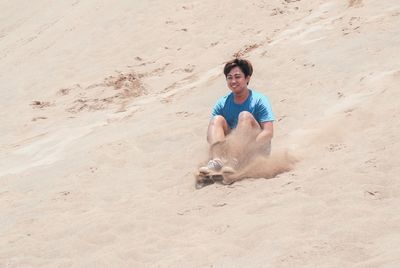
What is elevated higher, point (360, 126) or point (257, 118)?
point (257, 118)

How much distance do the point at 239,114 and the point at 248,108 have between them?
111mm

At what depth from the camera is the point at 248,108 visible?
17.6ft

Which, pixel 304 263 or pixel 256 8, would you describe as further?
pixel 256 8

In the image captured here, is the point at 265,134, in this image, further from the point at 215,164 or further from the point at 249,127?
the point at 215,164

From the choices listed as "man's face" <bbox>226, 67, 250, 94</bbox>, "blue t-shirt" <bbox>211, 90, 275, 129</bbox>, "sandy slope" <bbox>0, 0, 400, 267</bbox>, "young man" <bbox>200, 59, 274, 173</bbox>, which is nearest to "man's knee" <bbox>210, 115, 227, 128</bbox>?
"young man" <bbox>200, 59, 274, 173</bbox>

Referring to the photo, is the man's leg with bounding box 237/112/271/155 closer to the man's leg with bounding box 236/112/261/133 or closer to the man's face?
the man's leg with bounding box 236/112/261/133

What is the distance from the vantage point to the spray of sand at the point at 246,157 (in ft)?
16.8

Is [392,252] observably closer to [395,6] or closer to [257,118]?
[257,118]

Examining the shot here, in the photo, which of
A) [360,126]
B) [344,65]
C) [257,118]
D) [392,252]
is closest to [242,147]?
[257,118]

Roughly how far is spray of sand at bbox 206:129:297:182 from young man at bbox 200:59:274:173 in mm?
32

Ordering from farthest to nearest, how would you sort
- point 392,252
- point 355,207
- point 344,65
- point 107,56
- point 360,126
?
point 107,56, point 344,65, point 360,126, point 355,207, point 392,252

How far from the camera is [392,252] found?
3260 millimetres

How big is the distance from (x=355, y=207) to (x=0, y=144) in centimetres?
574

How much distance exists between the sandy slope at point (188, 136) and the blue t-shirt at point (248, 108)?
0.48 meters
